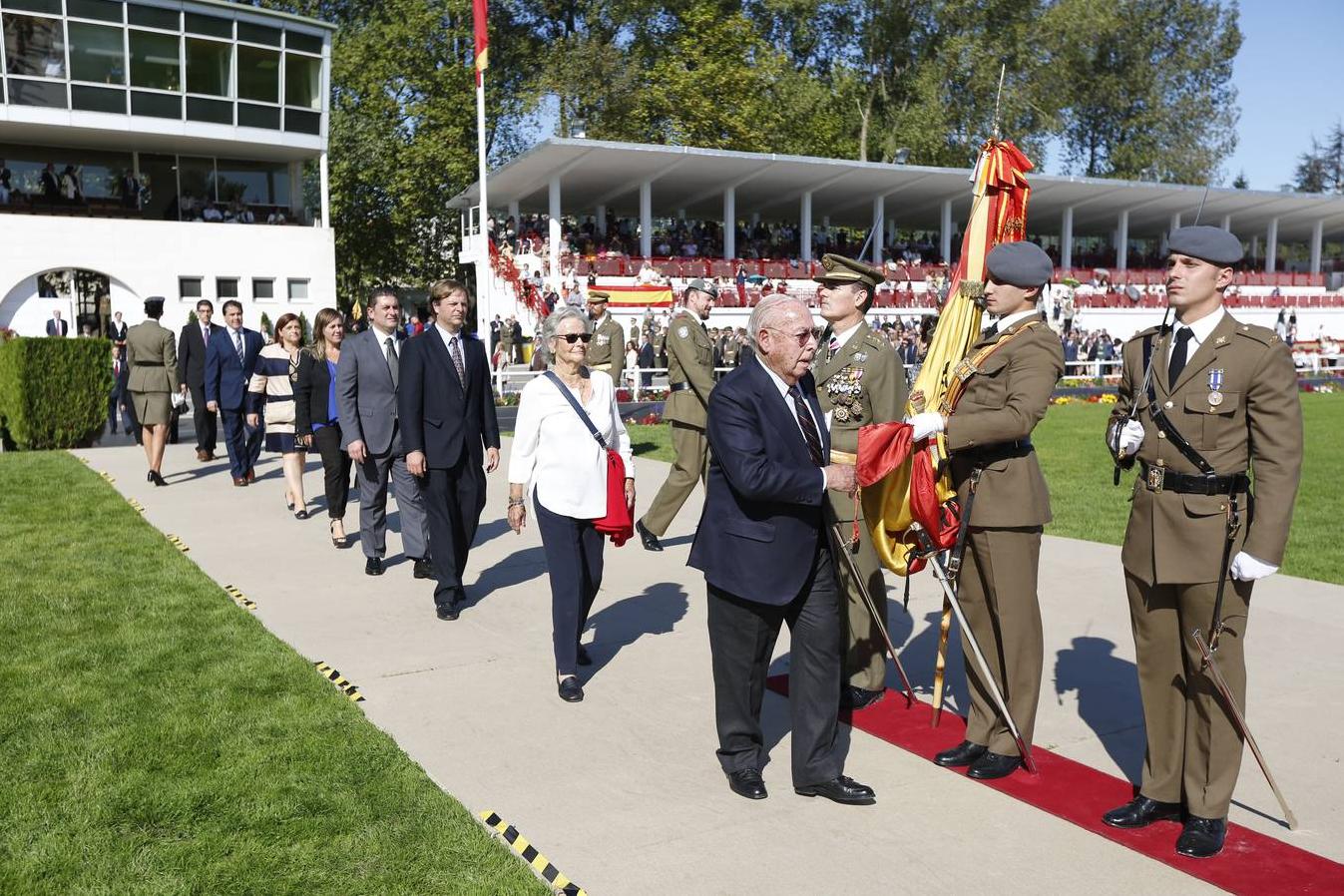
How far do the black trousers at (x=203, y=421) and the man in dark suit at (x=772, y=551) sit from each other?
10.1 metres

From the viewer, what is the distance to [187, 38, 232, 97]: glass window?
108ft

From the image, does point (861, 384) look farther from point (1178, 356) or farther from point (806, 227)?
point (806, 227)

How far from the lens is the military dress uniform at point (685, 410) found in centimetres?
884

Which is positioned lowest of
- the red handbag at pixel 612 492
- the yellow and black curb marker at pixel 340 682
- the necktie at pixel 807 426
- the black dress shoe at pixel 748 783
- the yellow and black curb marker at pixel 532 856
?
the yellow and black curb marker at pixel 340 682

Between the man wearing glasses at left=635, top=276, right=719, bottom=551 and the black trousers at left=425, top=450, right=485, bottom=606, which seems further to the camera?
the man wearing glasses at left=635, top=276, right=719, bottom=551

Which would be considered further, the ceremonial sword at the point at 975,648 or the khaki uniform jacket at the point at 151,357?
the khaki uniform jacket at the point at 151,357

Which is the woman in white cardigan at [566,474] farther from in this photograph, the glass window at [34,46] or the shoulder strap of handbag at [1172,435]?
the glass window at [34,46]

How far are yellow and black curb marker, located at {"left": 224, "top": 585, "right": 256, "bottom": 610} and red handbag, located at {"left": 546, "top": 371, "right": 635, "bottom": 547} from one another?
2.81 meters

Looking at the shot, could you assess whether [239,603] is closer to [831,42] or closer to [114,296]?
[114,296]

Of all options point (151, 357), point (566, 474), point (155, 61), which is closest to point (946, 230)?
point (155, 61)

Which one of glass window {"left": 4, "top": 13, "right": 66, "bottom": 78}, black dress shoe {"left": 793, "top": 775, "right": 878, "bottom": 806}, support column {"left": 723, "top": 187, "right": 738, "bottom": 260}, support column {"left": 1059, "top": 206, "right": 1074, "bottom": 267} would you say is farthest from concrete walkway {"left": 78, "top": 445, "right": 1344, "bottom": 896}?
support column {"left": 1059, "top": 206, "right": 1074, "bottom": 267}

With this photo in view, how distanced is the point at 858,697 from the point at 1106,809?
1.46m

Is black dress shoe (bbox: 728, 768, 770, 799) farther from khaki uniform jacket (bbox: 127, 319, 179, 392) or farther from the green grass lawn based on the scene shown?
khaki uniform jacket (bbox: 127, 319, 179, 392)

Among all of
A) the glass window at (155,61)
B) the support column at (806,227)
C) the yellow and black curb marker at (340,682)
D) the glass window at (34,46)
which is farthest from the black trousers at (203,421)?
the support column at (806,227)
